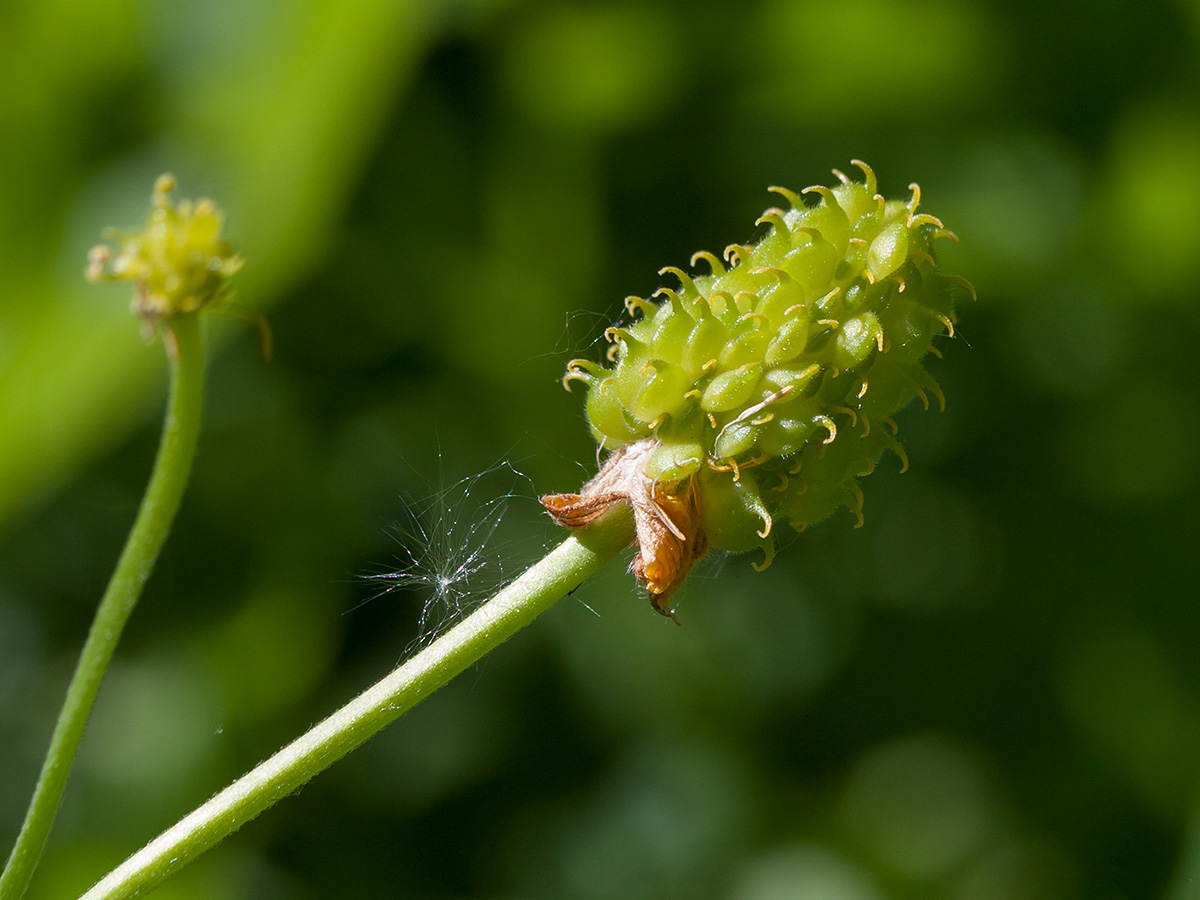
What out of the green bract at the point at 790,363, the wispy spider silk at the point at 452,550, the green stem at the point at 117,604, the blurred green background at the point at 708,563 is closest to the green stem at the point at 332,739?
the green stem at the point at 117,604

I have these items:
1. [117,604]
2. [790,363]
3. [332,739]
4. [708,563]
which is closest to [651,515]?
[790,363]

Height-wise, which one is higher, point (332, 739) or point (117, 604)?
point (117, 604)

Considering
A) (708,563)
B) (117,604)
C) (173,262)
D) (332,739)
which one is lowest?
(708,563)

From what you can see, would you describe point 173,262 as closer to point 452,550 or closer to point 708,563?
point 452,550

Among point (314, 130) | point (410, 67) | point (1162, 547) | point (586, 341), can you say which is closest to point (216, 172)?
point (314, 130)

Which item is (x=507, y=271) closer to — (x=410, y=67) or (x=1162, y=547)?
(x=410, y=67)

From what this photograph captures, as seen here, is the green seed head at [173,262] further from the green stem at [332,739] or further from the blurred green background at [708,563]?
the blurred green background at [708,563]
